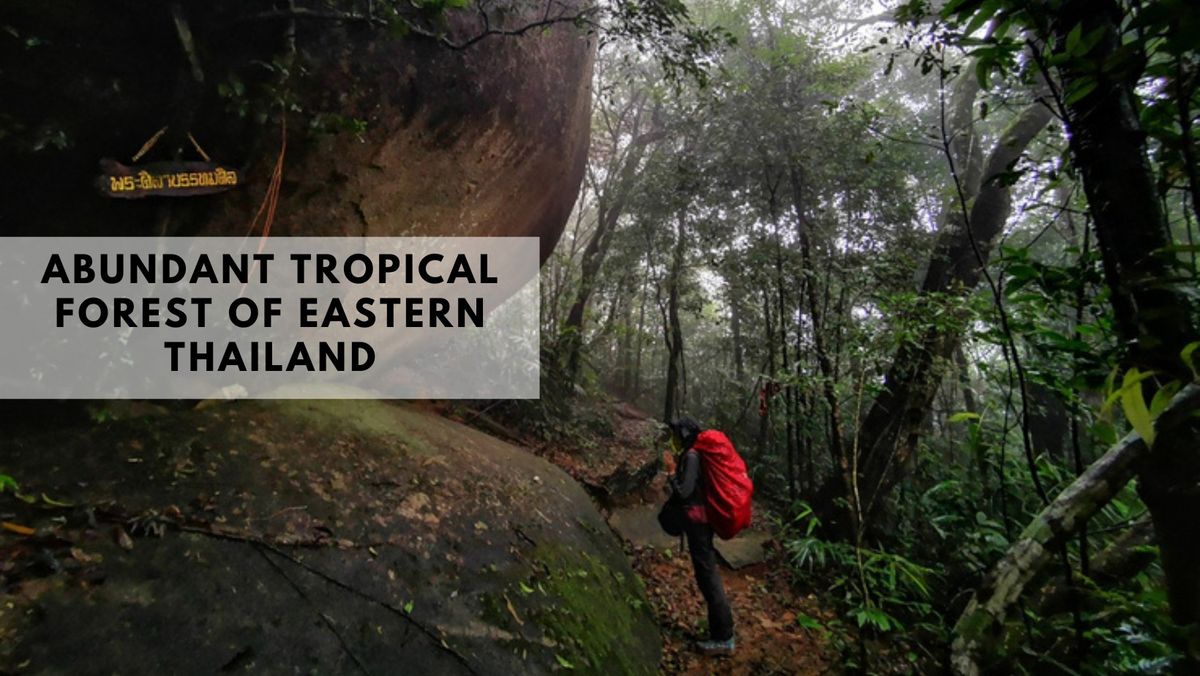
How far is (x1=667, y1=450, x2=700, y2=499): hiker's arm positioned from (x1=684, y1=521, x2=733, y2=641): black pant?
0.31 meters

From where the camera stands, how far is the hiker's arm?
458cm

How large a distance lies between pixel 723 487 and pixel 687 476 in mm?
323

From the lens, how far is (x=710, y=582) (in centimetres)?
455

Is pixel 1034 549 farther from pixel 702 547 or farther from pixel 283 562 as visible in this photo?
pixel 283 562

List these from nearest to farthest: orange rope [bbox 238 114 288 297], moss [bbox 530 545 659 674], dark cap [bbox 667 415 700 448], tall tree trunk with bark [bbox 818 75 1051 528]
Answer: moss [bbox 530 545 659 674] → orange rope [bbox 238 114 288 297] → dark cap [bbox 667 415 700 448] → tall tree trunk with bark [bbox 818 75 1051 528]

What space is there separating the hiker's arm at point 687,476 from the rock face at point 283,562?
3.56ft

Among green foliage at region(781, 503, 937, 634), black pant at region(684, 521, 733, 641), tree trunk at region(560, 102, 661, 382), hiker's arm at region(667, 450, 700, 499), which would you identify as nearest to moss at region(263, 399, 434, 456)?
hiker's arm at region(667, 450, 700, 499)

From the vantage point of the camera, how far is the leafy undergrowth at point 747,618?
453 centimetres

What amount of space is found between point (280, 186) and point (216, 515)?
2.58m

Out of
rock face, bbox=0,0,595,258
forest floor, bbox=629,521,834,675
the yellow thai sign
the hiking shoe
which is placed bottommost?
forest floor, bbox=629,521,834,675

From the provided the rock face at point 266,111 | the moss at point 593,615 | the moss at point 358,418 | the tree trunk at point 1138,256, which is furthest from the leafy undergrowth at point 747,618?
the rock face at point 266,111

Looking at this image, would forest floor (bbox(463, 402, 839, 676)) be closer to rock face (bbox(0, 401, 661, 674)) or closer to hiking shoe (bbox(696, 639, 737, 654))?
hiking shoe (bbox(696, 639, 737, 654))

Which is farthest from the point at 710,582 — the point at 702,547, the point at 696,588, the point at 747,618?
the point at 696,588

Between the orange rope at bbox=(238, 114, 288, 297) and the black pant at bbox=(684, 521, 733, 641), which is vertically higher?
the orange rope at bbox=(238, 114, 288, 297)
